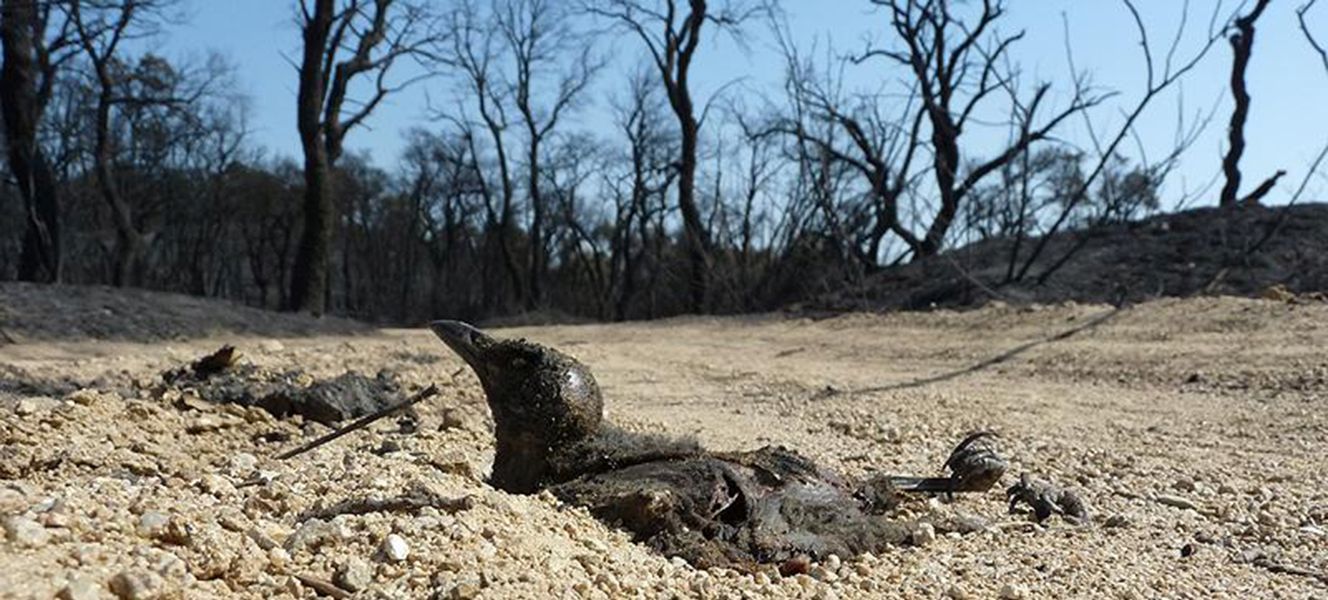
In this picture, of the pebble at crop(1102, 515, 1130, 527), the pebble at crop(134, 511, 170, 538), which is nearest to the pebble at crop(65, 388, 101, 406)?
the pebble at crop(134, 511, 170, 538)

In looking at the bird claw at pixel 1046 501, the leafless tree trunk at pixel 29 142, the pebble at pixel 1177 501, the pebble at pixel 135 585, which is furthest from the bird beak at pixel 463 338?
the leafless tree trunk at pixel 29 142

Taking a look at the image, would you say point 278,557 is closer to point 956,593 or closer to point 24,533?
point 24,533

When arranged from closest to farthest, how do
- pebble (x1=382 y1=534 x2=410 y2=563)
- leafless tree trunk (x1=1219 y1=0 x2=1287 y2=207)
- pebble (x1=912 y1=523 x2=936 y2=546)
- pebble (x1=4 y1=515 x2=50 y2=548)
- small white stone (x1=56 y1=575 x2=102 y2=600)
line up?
1. small white stone (x1=56 y1=575 x2=102 y2=600)
2. pebble (x1=4 y1=515 x2=50 y2=548)
3. pebble (x1=382 y1=534 x2=410 y2=563)
4. pebble (x1=912 y1=523 x2=936 y2=546)
5. leafless tree trunk (x1=1219 y1=0 x2=1287 y2=207)

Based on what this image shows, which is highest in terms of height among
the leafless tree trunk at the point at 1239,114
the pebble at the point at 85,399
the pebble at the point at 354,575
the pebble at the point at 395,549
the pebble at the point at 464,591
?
the leafless tree trunk at the point at 1239,114

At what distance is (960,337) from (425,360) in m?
5.10

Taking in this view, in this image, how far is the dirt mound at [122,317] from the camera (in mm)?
9711

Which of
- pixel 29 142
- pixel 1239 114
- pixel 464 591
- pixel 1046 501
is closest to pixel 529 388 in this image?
pixel 464 591

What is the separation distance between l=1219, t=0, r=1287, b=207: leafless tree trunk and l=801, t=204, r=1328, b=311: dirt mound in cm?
160

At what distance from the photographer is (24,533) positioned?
6.54 feet

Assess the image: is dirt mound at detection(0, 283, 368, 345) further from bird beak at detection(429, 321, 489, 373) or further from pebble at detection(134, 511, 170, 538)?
pebble at detection(134, 511, 170, 538)

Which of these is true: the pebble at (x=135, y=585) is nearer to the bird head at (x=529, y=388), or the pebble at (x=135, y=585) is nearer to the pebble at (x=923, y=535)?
the bird head at (x=529, y=388)

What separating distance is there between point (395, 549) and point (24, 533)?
2.18 feet

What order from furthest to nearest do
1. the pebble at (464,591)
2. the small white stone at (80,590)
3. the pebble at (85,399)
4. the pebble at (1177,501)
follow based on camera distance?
the pebble at (85,399) < the pebble at (1177,501) < the pebble at (464,591) < the small white stone at (80,590)

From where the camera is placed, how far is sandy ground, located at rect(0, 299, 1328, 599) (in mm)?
2223
